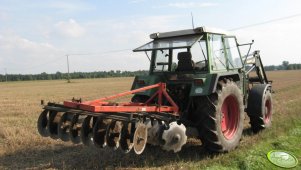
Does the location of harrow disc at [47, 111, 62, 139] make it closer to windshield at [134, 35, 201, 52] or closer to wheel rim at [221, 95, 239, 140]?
windshield at [134, 35, 201, 52]

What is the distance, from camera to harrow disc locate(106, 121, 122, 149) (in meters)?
5.37

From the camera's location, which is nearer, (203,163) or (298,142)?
(203,163)

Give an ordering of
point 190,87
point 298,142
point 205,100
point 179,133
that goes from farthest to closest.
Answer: point 298,142, point 190,87, point 205,100, point 179,133

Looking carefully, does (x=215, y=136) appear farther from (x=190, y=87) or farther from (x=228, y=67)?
(x=228, y=67)

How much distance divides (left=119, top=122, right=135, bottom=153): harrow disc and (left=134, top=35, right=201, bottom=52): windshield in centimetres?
185

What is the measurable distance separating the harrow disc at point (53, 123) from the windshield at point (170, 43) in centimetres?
201

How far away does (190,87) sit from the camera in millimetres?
6820

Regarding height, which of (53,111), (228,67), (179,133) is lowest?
(179,133)

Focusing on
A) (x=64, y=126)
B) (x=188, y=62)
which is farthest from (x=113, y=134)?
(x=188, y=62)

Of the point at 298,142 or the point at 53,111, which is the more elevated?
the point at 53,111

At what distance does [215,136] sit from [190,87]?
3.75ft

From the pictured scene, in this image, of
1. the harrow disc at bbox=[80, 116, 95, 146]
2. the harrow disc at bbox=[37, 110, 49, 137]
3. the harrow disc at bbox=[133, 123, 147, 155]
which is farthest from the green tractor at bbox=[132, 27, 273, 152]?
the harrow disc at bbox=[37, 110, 49, 137]

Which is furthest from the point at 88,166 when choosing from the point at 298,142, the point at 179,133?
the point at 298,142

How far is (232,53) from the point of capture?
7836 mm
